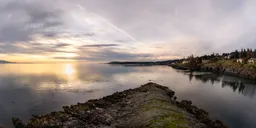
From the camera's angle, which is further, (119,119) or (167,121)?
(119,119)

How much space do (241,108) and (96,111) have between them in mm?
37378

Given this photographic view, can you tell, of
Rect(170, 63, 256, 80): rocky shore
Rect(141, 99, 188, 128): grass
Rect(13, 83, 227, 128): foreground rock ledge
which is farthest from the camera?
Rect(170, 63, 256, 80): rocky shore

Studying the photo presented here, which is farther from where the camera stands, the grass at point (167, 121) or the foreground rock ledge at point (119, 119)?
the foreground rock ledge at point (119, 119)

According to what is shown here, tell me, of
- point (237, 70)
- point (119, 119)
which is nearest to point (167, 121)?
point (119, 119)

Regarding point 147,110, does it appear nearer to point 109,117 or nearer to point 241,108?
point 109,117

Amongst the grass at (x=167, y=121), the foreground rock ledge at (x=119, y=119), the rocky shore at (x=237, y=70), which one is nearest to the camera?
the grass at (x=167, y=121)

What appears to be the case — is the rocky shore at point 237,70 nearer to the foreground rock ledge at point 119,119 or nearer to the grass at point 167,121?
the foreground rock ledge at point 119,119

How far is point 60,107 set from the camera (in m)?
46.0

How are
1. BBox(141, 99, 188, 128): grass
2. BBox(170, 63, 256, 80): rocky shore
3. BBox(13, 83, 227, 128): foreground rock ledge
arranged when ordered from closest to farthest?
1. BBox(141, 99, 188, 128): grass
2. BBox(13, 83, 227, 128): foreground rock ledge
3. BBox(170, 63, 256, 80): rocky shore

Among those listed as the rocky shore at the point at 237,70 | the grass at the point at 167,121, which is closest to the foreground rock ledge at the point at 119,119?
the grass at the point at 167,121

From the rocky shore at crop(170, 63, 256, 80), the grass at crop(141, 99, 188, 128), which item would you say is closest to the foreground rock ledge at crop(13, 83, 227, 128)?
the grass at crop(141, 99, 188, 128)

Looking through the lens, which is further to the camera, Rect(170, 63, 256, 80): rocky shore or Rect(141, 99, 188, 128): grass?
Rect(170, 63, 256, 80): rocky shore

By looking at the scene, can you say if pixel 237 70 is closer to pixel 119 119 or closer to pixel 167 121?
pixel 167 121

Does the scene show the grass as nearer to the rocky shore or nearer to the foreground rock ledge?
the foreground rock ledge
